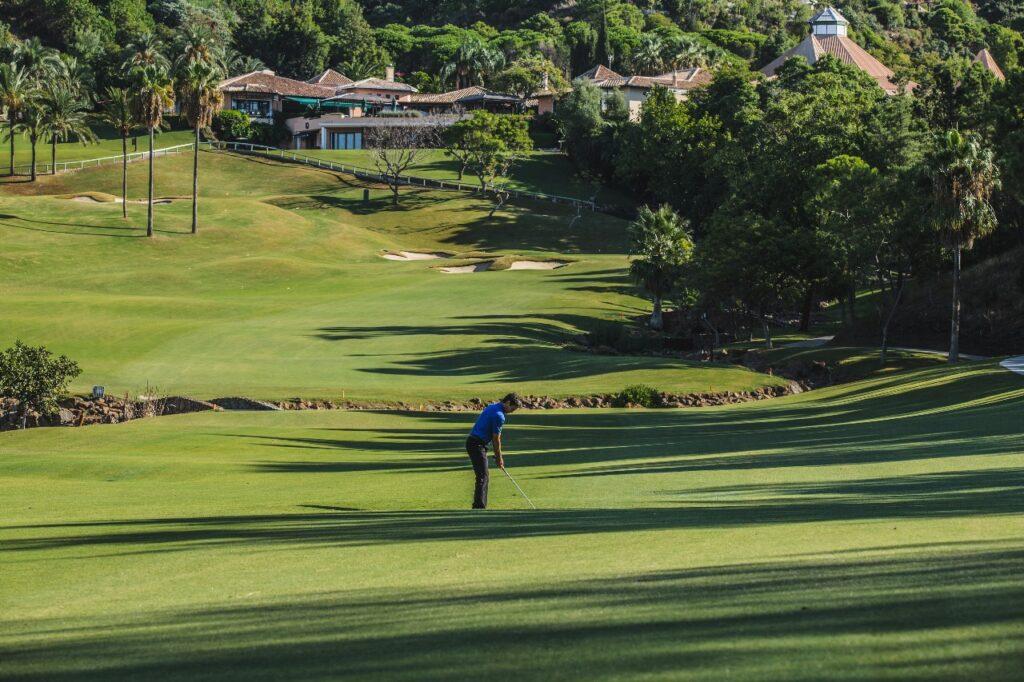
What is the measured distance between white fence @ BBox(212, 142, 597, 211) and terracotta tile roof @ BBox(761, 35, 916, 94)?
5478 cm

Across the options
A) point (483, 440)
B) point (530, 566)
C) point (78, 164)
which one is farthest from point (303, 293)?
point (530, 566)

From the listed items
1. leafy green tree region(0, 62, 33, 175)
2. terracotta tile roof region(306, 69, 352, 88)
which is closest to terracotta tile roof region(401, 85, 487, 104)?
terracotta tile roof region(306, 69, 352, 88)

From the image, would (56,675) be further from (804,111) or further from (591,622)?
(804,111)

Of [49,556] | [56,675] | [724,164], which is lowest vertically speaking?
[49,556]

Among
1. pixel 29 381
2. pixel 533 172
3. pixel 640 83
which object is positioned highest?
pixel 640 83

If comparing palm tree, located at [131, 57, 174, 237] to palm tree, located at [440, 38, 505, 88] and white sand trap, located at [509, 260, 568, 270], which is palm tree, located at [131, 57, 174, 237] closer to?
white sand trap, located at [509, 260, 568, 270]

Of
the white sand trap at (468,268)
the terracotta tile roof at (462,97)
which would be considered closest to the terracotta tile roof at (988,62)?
the terracotta tile roof at (462,97)

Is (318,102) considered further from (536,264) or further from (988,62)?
(988,62)

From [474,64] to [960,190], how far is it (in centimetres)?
14452

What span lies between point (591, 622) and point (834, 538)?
5.43 m

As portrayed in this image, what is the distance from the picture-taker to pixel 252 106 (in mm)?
165625

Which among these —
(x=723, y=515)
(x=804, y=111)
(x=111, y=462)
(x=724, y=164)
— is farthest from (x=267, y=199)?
(x=723, y=515)

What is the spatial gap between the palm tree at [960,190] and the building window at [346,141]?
115m

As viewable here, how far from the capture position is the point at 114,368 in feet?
169
